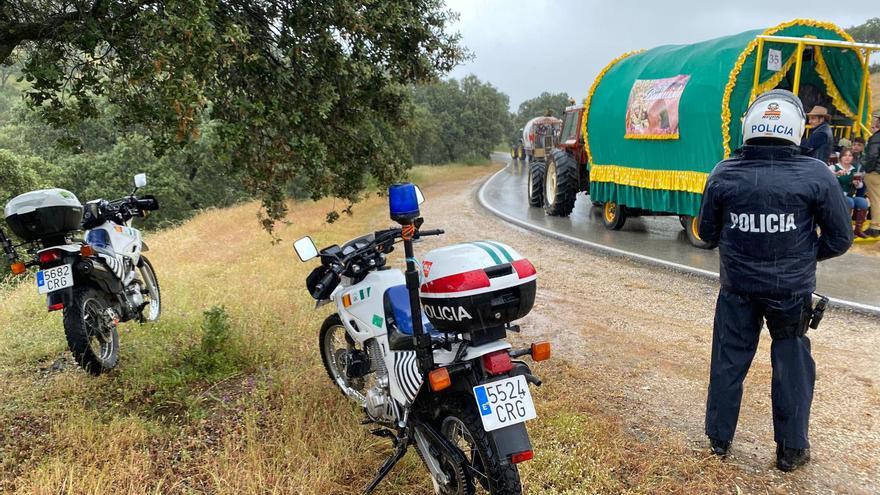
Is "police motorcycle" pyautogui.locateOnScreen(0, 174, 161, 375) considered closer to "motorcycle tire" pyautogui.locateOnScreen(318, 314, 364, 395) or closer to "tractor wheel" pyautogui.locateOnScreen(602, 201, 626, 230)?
"motorcycle tire" pyautogui.locateOnScreen(318, 314, 364, 395)

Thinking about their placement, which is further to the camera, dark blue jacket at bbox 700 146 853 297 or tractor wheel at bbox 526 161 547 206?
tractor wheel at bbox 526 161 547 206

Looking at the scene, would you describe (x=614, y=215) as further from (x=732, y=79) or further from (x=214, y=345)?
(x=214, y=345)

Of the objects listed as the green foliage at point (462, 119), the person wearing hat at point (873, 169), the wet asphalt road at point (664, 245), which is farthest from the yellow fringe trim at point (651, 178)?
the green foliage at point (462, 119)

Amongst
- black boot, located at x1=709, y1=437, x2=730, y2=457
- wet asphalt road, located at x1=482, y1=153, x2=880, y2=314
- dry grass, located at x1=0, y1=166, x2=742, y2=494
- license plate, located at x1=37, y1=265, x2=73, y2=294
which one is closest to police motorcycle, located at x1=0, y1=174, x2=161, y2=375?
license plate, located at x1=37, y1=265, x2=73, y2=294

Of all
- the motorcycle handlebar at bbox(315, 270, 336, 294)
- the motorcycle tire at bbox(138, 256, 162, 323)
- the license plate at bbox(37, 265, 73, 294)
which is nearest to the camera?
the motorcycle handlebar at bbox(315, 270, 336, 294)

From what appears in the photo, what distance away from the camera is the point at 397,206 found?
2.69m

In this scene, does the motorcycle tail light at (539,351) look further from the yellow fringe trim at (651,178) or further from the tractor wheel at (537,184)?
the tractor wheel at (537,184)

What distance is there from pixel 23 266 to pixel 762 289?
5.07 meters

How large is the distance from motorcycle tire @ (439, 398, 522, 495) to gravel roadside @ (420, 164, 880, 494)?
151 centimetres

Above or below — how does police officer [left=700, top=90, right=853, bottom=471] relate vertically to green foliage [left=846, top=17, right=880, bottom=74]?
below

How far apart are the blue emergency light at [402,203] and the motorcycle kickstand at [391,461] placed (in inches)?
46.3

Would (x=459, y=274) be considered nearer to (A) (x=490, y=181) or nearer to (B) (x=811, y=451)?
(B) (x=811, y=451)

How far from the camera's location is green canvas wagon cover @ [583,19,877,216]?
337 inches

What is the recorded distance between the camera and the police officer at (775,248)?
124 inches
